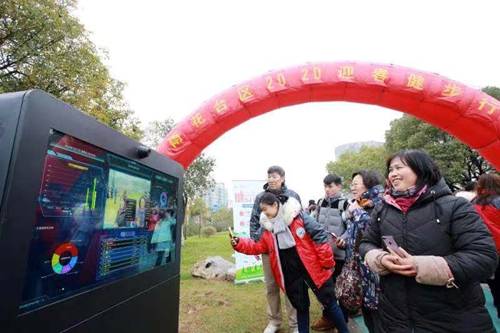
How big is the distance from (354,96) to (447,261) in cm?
380

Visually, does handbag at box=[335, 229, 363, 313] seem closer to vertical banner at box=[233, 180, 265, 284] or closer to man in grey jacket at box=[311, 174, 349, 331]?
man in grey jacket at box=[311, 174, 349, 331]

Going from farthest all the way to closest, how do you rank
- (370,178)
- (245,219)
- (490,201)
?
(245,219)
(490,201)
(370,178)

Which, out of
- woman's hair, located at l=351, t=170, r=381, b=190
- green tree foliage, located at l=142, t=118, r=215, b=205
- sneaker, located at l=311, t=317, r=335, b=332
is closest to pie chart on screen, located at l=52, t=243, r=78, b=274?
woman's hair, located at l=351, t=170, r=381, b=190

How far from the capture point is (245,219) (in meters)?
5.80

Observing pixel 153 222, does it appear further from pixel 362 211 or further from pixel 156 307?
pixel 362 211

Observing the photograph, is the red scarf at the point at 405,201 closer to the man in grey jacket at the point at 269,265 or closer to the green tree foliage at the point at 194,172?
the man in grey jacket at the point at 269,265

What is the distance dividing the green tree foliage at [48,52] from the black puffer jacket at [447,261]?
813 centimetres

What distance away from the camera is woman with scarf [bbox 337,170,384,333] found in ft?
7.04

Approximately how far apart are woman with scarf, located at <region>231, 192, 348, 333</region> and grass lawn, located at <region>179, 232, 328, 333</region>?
3.35 feet

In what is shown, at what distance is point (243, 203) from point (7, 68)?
6.62m

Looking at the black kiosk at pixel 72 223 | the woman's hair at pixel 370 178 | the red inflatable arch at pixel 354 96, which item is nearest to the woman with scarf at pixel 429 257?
the woman's hair at pixel 370 178

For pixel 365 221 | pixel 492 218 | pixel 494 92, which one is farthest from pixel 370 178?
pixel 494 92

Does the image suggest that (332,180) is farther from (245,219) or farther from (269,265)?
(245,219)

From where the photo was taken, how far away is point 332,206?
11.1ft
